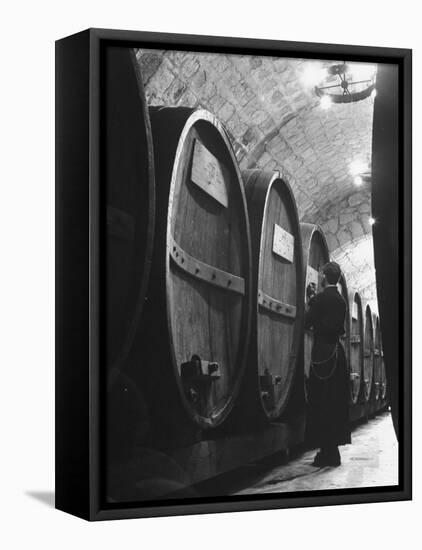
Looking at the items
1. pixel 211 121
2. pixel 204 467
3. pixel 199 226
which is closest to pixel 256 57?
pixel 211 121

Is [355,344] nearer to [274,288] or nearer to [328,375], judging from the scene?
[328,375]

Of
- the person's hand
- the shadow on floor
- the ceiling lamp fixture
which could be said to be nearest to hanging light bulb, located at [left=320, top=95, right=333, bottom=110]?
the ceiling lamp fixture

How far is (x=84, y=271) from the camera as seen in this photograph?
306 inches

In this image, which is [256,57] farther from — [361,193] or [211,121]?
[361,193]

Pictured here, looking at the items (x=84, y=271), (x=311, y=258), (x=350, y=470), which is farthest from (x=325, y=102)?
(x=350, y=470)

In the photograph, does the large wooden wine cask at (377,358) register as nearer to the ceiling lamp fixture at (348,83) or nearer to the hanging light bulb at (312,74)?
the ceiling lamp fixture at (348,83)

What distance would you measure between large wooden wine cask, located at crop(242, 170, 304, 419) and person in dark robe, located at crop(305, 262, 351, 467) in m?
0.13

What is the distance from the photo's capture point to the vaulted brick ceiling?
8.01 metres

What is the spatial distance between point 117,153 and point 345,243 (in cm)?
163

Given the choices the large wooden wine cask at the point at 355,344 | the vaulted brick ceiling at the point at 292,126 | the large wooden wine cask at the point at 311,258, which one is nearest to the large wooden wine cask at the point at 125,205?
the vaulted brick ceiling at the point at 292,126

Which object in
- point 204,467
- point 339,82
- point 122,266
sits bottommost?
point 204,467

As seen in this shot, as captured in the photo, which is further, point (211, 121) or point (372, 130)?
point (372, 130)

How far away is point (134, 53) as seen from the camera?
7.83m

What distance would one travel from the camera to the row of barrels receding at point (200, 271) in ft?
25.4
